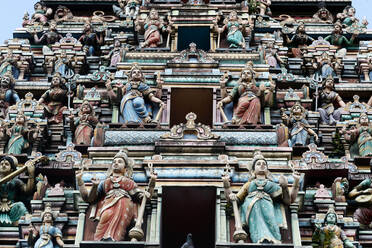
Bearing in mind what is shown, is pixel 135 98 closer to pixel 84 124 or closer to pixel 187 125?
pixel 84 124

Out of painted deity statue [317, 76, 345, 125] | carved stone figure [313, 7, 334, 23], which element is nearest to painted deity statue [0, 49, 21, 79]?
painted deity statue [317, 76, 345, 125]

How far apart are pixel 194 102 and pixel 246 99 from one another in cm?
230

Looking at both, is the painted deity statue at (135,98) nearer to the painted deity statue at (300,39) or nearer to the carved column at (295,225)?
the carved column at (295,225)

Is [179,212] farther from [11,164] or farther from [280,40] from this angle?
[280,40]

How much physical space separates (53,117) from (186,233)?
724cm

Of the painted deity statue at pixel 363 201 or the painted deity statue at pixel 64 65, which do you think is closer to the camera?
the painted deity statue at pixel 363 201

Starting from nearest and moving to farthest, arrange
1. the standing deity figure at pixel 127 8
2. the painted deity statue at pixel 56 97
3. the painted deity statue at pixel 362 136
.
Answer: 1. the painted deity statue at pixel 362 136
2. the painted deity statue at pixel 56 97
3. the standing deity figure at pixel 127 8

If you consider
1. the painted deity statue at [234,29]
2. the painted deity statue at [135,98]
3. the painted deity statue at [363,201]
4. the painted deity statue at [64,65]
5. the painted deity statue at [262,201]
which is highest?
the painted deity statue at [234,29]

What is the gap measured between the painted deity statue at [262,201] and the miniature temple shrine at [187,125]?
0.09ft

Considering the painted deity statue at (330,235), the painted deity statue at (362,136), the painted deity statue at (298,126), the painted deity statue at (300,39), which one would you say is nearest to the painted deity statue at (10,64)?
the painted deity statue at (300,39)

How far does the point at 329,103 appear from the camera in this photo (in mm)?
32281

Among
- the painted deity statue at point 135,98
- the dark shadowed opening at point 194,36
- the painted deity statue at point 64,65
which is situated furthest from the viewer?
the dark shadowed opening at point 194,36

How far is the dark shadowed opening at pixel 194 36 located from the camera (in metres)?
Answer: 35.8

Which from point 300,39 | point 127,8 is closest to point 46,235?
point 300,39
